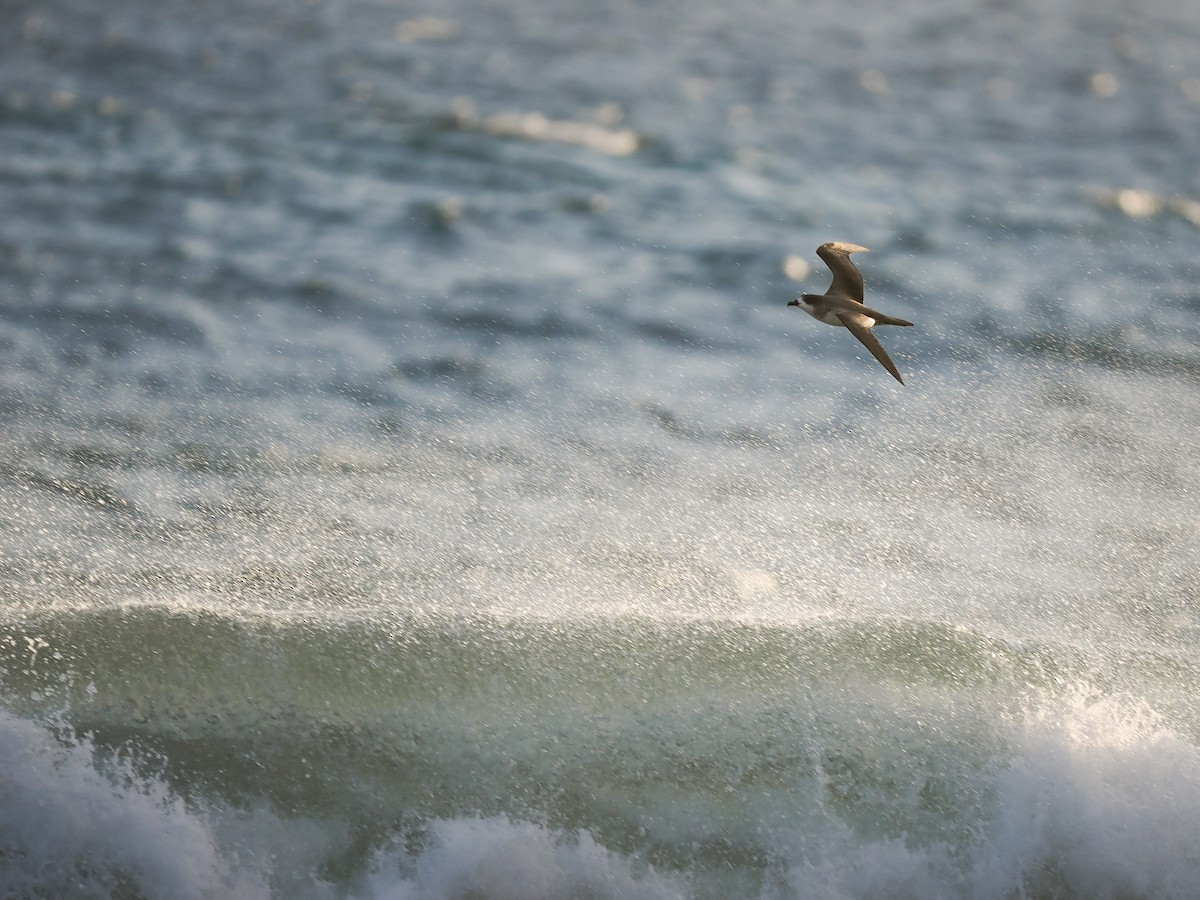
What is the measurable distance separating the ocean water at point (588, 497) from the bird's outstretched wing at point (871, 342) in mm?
616

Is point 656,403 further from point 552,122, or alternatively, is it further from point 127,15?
point 127,15

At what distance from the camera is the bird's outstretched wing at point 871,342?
2445mm

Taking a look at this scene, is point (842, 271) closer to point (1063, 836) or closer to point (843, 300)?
point (843, 300)

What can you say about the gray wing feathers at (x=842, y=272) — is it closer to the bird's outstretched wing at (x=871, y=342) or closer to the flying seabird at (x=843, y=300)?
the flying seabird at (x=843, y=300)

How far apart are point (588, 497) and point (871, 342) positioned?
950mm

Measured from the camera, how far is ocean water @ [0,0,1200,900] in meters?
2.37

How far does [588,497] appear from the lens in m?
3.22

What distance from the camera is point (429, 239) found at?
478cm

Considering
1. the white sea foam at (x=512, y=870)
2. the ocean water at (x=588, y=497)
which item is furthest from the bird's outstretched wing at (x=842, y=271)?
the white sea foam at (x=512, y=870)

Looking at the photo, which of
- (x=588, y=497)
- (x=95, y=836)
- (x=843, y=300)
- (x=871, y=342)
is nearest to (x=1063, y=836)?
(x=871, y=342)

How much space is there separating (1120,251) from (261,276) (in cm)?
324

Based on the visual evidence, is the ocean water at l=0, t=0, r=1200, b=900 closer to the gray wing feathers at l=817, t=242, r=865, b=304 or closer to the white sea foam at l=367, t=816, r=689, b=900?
the white sea foam at l=367, t=816, r=689, b=900

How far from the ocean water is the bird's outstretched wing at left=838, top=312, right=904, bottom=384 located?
0.62 metres

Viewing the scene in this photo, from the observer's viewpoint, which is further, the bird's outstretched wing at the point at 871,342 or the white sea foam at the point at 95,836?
the bird's outstretched wing at the point at 871,342
